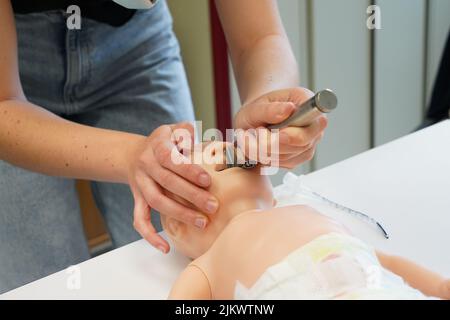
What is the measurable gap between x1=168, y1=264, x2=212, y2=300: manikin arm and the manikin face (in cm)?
A: 8

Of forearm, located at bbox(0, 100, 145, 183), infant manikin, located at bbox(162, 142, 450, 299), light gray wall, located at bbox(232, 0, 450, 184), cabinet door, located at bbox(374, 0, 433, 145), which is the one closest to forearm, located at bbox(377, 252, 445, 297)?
infant manikin, located at bbox(162, 142, 450, 299)

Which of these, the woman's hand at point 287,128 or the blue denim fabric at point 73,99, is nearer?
the woman's hand at point 287,128

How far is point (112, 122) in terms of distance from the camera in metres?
1.08

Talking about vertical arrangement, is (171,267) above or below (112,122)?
below

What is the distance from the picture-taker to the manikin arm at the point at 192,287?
682 mm

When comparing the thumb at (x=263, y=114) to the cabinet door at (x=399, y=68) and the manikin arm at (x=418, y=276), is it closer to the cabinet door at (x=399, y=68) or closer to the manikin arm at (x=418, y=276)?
the manikin arm at (x=418, y=276)

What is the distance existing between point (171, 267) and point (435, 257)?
39 cm

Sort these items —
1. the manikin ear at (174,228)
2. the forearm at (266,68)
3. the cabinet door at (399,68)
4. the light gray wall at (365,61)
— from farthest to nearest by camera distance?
the cabinet door at (399,68) < the light gray wall at (365,61) < the forearm at (266,68) < the manikin ear at (174,228)

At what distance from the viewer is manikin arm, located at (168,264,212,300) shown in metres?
0.68

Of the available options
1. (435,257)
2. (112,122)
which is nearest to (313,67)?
(112,122)

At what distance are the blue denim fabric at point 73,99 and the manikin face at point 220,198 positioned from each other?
1.03 feet

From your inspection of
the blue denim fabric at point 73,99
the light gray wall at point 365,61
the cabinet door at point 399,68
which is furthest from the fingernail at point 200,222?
the cabinet door at point 399,68

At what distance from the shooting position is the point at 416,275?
0.69m
